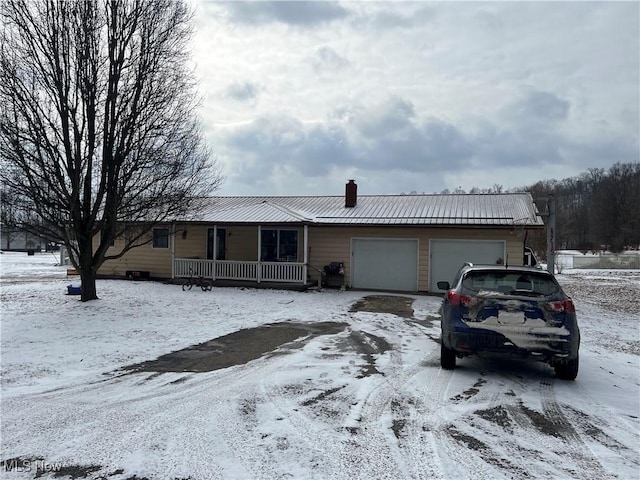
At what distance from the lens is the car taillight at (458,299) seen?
5613 millimetres

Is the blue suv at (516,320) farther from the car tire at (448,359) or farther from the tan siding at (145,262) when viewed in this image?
the tan siding at (145,262)

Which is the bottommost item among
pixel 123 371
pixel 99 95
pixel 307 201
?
pixel 123 371

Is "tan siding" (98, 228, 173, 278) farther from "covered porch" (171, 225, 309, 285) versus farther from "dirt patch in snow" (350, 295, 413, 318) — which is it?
"dirt patch in snow" (350, 295, 413, 318)

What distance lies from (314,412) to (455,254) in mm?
12914

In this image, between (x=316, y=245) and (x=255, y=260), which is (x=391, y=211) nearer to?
(x=316, y=245)

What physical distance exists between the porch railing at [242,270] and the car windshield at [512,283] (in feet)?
35.9

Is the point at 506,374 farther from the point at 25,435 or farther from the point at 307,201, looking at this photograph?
the point at 307,201

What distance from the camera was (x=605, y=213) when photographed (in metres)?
73.6

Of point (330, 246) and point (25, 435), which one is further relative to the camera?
point (330, 246)

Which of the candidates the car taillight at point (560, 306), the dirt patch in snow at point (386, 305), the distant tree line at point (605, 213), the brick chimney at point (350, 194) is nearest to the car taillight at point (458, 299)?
the car taillight at point (560, 306)

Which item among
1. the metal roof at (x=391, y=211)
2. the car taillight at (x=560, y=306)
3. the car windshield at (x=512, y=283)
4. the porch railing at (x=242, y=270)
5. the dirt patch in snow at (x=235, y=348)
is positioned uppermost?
the metal roof at (x=391, y=211)

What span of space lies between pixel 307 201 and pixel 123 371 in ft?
52.1

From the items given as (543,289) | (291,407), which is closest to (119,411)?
(291,407)

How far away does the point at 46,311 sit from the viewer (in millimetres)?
10828
